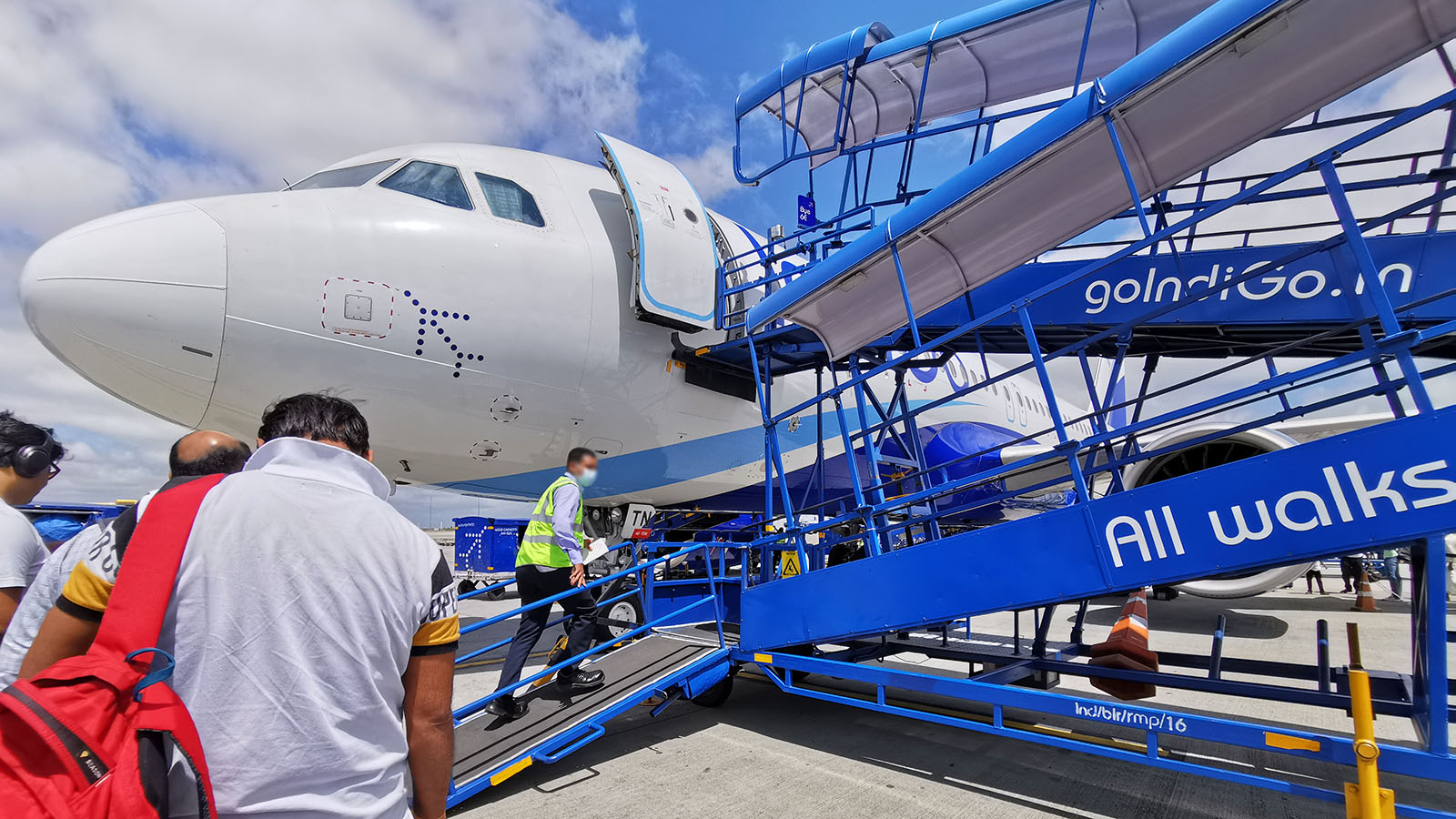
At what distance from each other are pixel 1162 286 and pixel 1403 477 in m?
3.11

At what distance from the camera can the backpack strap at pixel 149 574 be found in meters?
1.15

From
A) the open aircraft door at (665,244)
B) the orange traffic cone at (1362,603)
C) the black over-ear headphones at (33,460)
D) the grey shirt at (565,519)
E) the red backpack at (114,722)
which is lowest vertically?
the orange traffic cone at (1362,603)

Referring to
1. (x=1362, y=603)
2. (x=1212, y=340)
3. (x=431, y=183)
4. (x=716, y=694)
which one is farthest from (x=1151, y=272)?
(x=1362, y=603)

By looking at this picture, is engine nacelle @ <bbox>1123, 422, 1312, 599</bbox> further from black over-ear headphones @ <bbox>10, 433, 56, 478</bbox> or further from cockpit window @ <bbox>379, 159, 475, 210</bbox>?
black over-ear headphones @ <bbox>10, 433, 56, 478</bbox>

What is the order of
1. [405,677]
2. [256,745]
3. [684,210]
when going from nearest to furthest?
[256,745] → [405,677] → [684,210]

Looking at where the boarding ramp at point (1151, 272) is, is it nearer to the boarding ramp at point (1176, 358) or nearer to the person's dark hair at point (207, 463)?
the boarding ramp at point (1176, 358)

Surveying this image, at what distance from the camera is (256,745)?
1.24m

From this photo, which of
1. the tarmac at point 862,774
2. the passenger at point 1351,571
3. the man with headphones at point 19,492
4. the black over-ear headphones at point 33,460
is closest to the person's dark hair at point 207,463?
the man with headphones at point 19,492

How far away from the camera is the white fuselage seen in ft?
14.6

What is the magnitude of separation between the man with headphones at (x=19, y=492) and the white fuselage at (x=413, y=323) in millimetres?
2158

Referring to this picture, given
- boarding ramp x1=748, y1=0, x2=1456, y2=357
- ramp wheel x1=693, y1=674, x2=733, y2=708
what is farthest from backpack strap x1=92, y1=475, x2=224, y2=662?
Result: ramp wheel x1=693, y1=674, x2=733, y2=708

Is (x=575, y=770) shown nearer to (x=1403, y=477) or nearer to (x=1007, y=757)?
(x=1007, y=757)

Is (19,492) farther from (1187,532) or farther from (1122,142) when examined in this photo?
(1122,142)

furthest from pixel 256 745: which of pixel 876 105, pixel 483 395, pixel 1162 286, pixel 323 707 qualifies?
pixel 876 105
